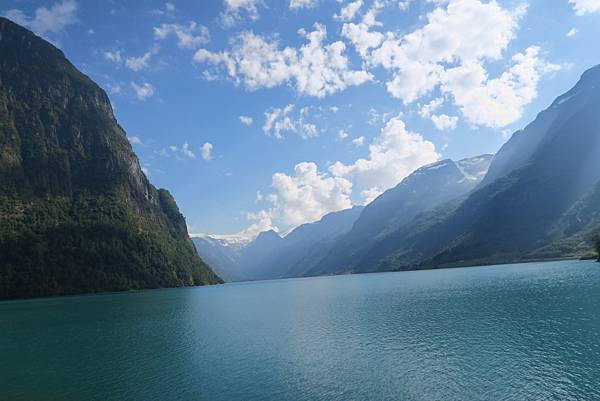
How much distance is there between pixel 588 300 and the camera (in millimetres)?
80688

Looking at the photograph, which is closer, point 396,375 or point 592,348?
point 396,375

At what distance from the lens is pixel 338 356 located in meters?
54.9

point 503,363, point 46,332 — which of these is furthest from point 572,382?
point 46,332

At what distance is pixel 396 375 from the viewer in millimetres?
44594

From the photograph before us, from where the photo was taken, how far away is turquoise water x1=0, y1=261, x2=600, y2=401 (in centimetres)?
4078

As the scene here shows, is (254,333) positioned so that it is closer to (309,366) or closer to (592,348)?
(309,366)

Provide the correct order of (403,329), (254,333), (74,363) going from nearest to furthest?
(74,363) → (403,329) → (254,333)

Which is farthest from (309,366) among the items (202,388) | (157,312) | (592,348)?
(157,312)

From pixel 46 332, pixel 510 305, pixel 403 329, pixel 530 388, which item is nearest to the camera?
pixel 530 388

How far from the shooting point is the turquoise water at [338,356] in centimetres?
4078

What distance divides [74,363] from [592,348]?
71.2 meters

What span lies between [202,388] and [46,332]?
6828 cm

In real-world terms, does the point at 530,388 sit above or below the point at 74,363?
below

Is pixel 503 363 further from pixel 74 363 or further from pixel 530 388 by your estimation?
pixel 74 363
